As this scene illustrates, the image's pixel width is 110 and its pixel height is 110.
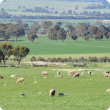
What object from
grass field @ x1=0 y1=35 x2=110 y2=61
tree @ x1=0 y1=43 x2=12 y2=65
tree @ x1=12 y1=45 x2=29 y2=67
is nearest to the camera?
tree @ x1=12 y1=45 x2=29 y2=67

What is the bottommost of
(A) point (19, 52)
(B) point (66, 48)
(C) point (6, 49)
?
(B) point (66, 48)

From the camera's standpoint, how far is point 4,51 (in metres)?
67.9

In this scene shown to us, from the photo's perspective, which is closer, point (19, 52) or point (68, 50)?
point (19, 52)

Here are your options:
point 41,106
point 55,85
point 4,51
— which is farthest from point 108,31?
point 41,106

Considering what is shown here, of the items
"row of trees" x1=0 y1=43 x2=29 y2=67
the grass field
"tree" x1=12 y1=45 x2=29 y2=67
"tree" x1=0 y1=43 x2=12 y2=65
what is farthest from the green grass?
"tree" x1=12 y1=45 x2=29 y2=67

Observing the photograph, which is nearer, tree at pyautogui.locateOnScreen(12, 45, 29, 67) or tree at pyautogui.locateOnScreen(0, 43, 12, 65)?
tree at pyautogui.locateOnScreen(12, 45, 29, 67)

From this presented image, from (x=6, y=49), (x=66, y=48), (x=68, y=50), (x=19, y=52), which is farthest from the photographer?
(x=66, y=48)

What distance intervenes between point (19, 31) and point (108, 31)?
5078cm

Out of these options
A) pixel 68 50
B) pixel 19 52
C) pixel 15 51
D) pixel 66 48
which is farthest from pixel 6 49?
pixel 66 48

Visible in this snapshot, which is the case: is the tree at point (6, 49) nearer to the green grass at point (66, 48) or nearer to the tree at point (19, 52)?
the tree at point (19, 52)

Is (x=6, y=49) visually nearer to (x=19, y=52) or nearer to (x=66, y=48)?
(x=19, y=52)

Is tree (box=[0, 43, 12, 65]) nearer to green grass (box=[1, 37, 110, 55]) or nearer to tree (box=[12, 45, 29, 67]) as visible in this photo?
tree (box=[12, 45, 29, 67])

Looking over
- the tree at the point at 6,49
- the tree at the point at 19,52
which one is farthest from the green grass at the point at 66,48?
the tree at the point at 19,52

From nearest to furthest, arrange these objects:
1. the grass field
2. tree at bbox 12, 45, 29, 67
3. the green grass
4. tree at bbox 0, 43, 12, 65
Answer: tree at bbox 12, 45, 29, 67, tree at bbox 0, 43, 12, 65, the grass field, the green grass
